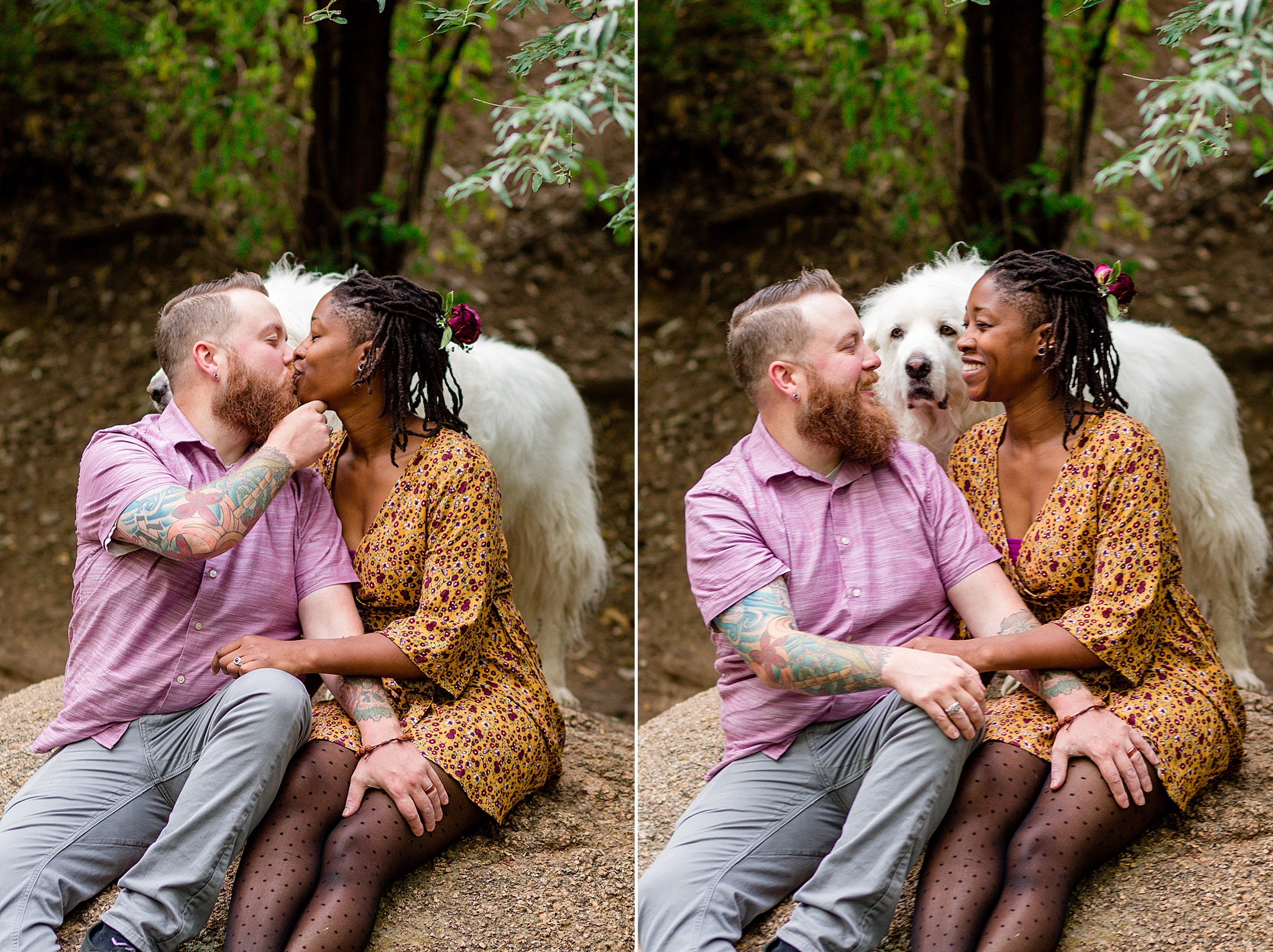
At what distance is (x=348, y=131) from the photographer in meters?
6.36

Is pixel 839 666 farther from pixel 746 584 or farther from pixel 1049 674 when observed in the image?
pixel 1049 674

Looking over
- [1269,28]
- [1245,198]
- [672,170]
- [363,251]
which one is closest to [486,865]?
[1269,28]

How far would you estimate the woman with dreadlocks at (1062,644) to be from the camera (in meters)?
2.51

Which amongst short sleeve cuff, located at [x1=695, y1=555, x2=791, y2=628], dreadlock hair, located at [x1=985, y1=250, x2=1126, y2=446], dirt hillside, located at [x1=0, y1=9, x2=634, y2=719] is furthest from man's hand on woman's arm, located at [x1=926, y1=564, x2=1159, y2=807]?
dirt hillside, located at [x1=0, y1=9, x2=634, y2=719]

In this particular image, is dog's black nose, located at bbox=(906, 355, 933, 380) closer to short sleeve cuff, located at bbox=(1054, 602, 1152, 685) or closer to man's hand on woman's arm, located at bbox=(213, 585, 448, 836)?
short sleeve cuff, located at bbox=(1054, 602, 1152, 685)

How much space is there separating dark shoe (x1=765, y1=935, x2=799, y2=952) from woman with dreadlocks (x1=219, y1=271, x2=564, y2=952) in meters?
0.83

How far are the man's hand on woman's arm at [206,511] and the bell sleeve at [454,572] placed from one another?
41cm

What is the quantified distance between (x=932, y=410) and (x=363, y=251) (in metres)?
4.02

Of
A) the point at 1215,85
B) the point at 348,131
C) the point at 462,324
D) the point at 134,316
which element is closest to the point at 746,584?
the point at 462,324

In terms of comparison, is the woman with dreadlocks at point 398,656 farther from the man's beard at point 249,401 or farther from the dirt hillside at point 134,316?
the dirt hillside at point 134,316

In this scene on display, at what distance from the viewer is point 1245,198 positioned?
732 centimetres

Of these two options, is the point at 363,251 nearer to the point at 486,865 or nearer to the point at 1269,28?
the point at 486,865

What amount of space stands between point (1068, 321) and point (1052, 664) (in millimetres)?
928

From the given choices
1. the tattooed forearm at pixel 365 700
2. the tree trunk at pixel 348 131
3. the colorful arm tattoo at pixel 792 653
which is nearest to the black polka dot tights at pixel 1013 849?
the colorful arm tattoo at pixel 792 653
